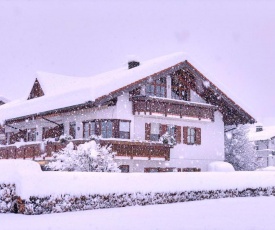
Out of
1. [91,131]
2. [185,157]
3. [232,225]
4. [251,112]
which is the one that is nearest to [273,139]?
[251,112]

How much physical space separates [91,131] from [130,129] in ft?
7.88

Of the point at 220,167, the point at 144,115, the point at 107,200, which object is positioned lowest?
the point at 107,200

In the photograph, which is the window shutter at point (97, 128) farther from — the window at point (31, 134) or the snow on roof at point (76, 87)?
the window at point (31, 134)

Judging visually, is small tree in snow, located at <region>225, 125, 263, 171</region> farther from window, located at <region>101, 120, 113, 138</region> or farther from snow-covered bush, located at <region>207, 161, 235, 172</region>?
window, located at <region>101, 120, 113, 138</region>

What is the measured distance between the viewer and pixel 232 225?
1094 cm

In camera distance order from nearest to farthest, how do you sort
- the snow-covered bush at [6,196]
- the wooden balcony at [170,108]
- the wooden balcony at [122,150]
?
the snow-covered bush at [6,196]
the wooden balcony at [122,150]
the wooden balcony at [170,108]

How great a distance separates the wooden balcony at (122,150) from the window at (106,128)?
175cm

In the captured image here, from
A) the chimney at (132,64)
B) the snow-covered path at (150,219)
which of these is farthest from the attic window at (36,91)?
the snow-covered path at (150,219)

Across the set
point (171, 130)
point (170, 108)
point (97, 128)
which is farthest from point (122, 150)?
point (171, 130)

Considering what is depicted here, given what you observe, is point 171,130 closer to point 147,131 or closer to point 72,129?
point 147,131

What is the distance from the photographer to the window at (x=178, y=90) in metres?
30.2

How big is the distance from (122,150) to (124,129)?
1932 millimetres

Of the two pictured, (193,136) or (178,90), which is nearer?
(178,90)

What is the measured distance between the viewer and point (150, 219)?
12117mm
